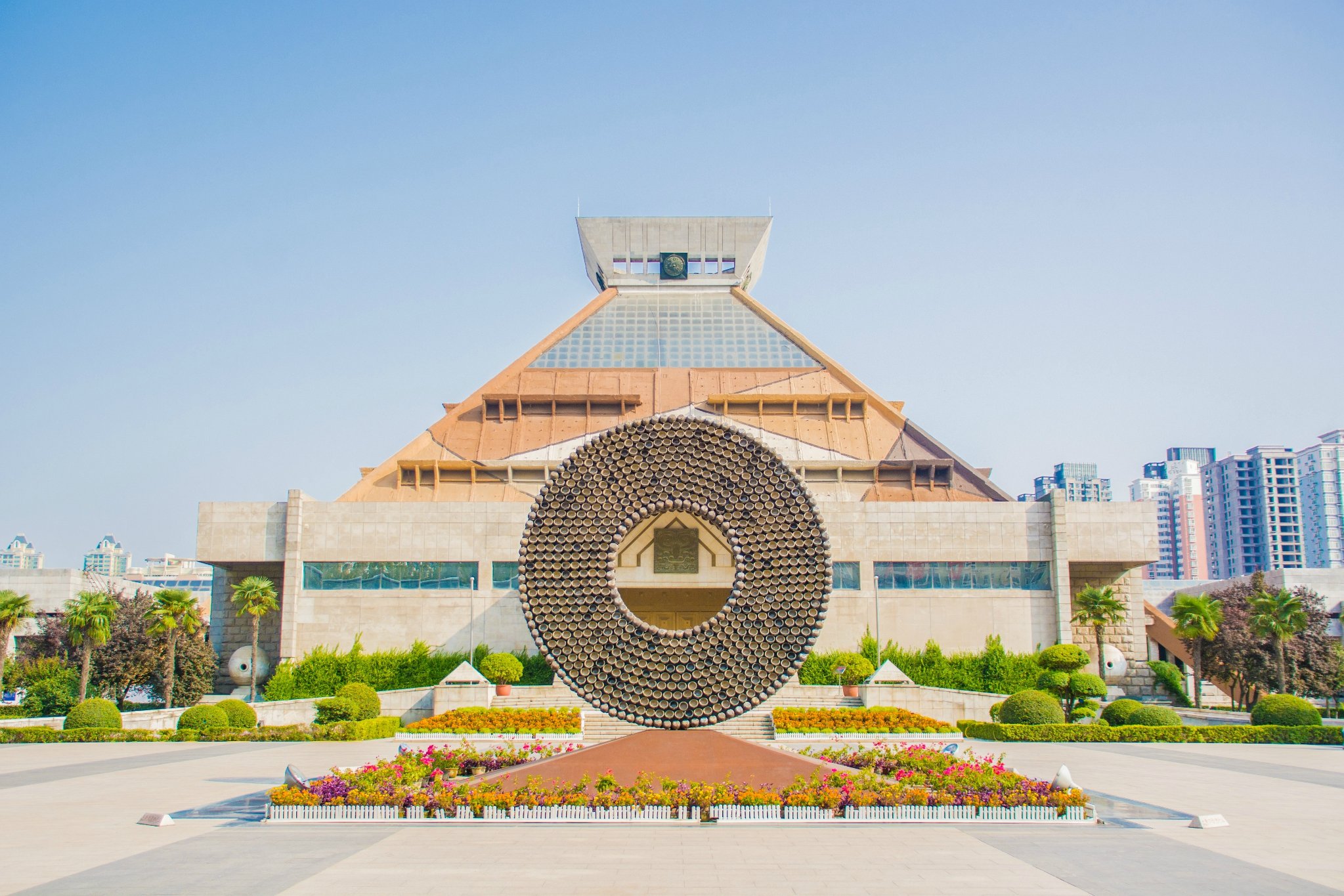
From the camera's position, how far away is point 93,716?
3106cm

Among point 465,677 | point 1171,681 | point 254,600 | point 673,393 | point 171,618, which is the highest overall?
point 673,393

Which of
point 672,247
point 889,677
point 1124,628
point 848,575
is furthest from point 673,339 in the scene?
point 889,677

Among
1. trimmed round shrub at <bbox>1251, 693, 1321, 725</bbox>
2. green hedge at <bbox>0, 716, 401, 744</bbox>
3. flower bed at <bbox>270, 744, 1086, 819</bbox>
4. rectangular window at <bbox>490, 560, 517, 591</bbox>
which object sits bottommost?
green hedge at <bbox>0, 716, 401, 744</bbox>

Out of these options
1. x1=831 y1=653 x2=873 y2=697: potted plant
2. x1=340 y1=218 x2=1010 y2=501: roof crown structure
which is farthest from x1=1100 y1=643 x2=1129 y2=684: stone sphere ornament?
x1=831 y1=653 x2=873 y2=697: potted plant

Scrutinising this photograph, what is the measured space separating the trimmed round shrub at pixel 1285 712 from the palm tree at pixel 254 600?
1302 inches

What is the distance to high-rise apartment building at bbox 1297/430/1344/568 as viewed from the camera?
477 feet

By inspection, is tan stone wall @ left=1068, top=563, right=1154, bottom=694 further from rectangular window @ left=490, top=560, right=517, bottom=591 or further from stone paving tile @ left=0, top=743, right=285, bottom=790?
stone paving tile @ left=0, top=743, right=285, bottom=790

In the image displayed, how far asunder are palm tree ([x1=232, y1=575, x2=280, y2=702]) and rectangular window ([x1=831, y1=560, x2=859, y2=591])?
2161 centimetres

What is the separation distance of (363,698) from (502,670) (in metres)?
4.89

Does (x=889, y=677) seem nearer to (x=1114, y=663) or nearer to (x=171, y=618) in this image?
(x=1114, y=663)

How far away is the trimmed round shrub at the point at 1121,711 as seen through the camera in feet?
102

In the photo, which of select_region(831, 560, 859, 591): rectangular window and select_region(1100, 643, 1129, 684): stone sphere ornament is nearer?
select_region(831, 560, 859, 591): rectangular window

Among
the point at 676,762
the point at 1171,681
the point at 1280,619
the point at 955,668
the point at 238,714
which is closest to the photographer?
the point at 676,762

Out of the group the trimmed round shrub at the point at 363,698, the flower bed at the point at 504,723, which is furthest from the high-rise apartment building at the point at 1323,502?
the trimmed round shrub at the point at 363,698
